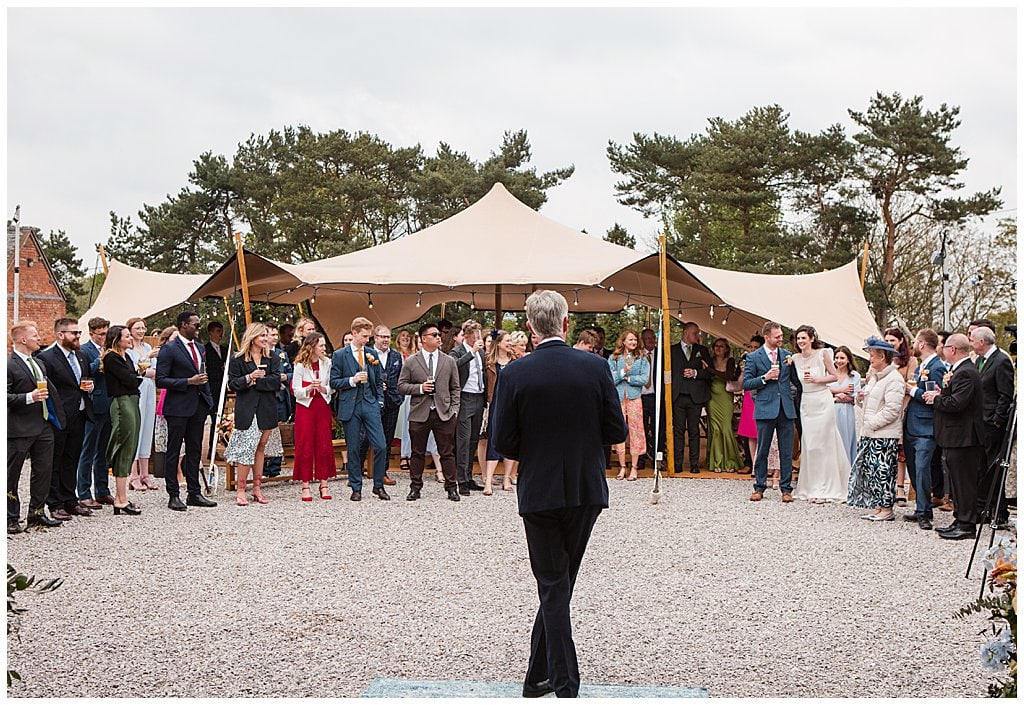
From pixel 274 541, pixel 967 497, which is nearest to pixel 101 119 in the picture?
pixel 274 541

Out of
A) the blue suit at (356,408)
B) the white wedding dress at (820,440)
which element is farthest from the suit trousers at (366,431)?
the white wedding dress at (820,440)

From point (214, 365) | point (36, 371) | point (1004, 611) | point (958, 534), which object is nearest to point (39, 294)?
point (214, 365)

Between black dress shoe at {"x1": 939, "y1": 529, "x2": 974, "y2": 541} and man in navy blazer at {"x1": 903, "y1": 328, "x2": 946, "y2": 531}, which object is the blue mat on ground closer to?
black dress shoe at {"x1": 939, "y1": 529, "x2": 974, "y2": 541}

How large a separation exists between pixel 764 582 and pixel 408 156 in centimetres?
2693

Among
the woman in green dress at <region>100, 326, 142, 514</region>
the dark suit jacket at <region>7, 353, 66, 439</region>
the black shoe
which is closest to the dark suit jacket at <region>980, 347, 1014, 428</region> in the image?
the black shoe

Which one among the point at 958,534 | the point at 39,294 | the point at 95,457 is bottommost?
the point at 958,534

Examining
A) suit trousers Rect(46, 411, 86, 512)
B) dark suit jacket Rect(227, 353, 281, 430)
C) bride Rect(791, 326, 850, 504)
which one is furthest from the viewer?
bride Rect(791, 326, 850, 504)

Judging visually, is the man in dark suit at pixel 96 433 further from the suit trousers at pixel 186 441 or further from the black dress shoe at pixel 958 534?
the black dress shoe at pixel 958 534

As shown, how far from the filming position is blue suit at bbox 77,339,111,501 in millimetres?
7954

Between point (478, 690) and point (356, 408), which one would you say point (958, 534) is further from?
point (356, 408)

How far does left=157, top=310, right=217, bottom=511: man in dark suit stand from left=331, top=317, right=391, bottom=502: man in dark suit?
3.78 ft

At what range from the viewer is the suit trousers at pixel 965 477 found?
7047 millimetres

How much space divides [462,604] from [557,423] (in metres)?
1.88

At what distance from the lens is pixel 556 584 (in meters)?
3.69
